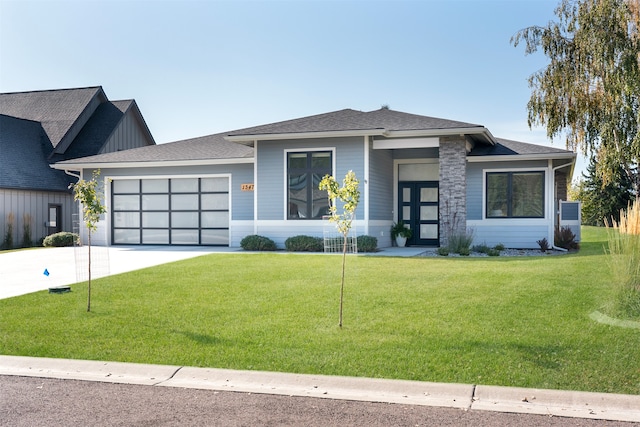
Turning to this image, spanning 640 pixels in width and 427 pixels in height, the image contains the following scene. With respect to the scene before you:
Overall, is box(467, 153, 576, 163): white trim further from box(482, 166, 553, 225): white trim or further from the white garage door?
the white garage door

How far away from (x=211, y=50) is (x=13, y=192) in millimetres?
12292

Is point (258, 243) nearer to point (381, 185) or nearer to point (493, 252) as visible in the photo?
point (381, 185)

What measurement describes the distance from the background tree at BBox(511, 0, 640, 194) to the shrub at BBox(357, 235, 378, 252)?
10243mm

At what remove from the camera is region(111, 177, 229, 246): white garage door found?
22.3m

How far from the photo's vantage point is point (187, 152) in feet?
75.4

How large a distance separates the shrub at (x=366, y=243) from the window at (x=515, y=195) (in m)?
4.71

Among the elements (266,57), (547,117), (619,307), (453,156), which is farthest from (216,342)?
(547,117)

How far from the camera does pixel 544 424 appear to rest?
4.82 m

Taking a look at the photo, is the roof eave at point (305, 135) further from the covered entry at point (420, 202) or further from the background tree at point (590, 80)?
the background tree at point (590, 80)

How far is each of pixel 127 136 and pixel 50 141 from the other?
4709mm

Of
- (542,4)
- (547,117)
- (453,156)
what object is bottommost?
(453,156)

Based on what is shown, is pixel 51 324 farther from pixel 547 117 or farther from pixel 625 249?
pixel 547 117

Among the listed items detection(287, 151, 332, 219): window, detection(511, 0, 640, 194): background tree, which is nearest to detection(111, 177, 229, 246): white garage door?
detection(287, 151, 332, 219): window

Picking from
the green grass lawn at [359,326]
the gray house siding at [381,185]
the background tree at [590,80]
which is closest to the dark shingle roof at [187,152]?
the gray house siding at [381,185]
